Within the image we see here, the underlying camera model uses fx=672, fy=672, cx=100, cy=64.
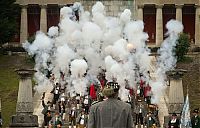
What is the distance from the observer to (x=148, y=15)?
244 ft

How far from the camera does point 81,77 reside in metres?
39.3

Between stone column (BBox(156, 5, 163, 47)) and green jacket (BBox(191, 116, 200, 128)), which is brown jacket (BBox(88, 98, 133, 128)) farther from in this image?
stone column (BBox(156, 5, 163, 47))

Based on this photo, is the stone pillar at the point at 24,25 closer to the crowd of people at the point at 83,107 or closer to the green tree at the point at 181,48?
the green tree at the point at 181,48

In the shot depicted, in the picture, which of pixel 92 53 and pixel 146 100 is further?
pixel 92 53

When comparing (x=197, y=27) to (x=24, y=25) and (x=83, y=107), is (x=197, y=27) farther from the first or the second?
(x=83, y=107)

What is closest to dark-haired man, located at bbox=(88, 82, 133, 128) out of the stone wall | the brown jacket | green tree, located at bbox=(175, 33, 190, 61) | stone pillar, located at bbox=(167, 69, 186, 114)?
the brown jacket

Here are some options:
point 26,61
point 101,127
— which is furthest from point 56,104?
point 101,127

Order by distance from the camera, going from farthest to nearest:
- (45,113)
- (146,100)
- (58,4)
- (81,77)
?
1. (58,4)
2. (81,77)
3. (146,100)
4. (45,113)

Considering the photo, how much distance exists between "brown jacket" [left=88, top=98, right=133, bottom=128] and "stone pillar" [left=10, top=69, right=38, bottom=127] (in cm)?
2208

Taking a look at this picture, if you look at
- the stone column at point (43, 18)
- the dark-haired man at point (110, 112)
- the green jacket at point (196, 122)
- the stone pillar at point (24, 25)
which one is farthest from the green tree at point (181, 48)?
the dark-haired man at point (110, 112)

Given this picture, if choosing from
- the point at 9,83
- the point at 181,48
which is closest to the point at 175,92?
the point at 9,83

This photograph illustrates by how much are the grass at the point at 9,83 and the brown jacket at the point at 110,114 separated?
23.1 metres

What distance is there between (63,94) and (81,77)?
100 inches

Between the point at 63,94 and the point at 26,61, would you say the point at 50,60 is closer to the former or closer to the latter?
the point at 63,94
